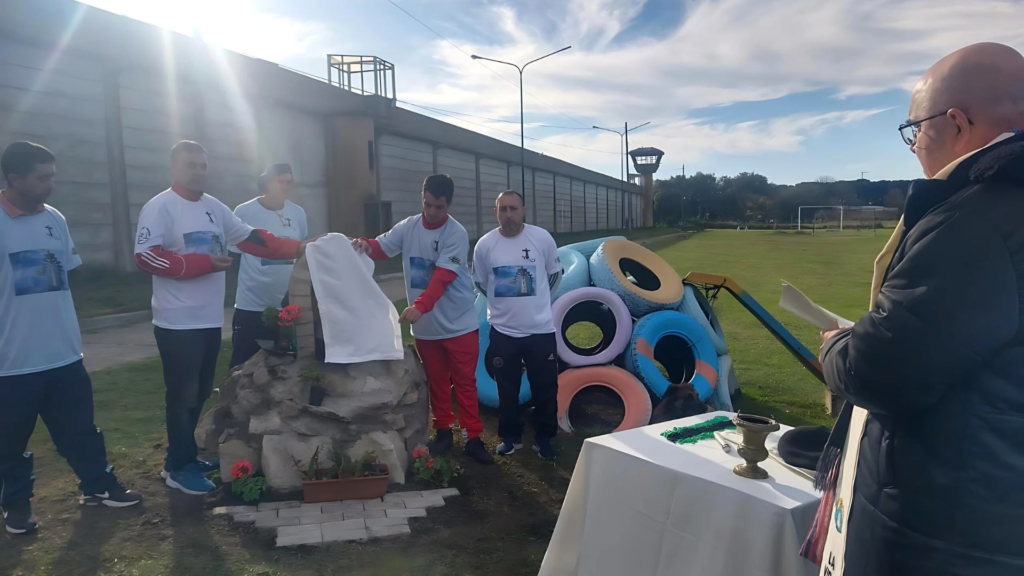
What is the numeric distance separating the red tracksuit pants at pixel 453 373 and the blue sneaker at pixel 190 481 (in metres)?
1.65

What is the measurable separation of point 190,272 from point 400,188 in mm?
23843

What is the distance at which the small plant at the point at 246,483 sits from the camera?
4.12 m

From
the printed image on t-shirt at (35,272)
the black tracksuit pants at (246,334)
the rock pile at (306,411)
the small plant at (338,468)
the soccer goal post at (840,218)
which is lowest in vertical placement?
the small plant at (338,468)

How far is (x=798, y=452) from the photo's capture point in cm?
243

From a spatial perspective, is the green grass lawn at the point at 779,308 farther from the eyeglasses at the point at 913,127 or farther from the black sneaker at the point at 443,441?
the eyeglasses at the point at 913,127

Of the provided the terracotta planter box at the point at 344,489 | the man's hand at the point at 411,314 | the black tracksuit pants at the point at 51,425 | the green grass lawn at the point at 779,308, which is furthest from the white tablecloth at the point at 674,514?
the green grass lawn at the point at 779,308

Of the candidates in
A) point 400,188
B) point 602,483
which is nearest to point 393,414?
point 602,483

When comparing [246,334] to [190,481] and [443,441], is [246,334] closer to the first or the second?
[190,481]

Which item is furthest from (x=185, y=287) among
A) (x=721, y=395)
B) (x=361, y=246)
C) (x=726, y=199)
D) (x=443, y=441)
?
(x=726, y=199)

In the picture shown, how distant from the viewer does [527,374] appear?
516cm

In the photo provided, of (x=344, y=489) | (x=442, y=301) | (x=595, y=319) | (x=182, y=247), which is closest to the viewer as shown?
(x=182, y=247)

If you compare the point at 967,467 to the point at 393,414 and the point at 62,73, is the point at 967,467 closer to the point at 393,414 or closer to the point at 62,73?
the point at 393,414

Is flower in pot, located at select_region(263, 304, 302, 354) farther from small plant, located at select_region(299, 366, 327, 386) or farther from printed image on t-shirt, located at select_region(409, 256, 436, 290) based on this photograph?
printed image on t-shirt, located at select_region(409, 256, 436, 290)

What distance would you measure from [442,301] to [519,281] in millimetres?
599
